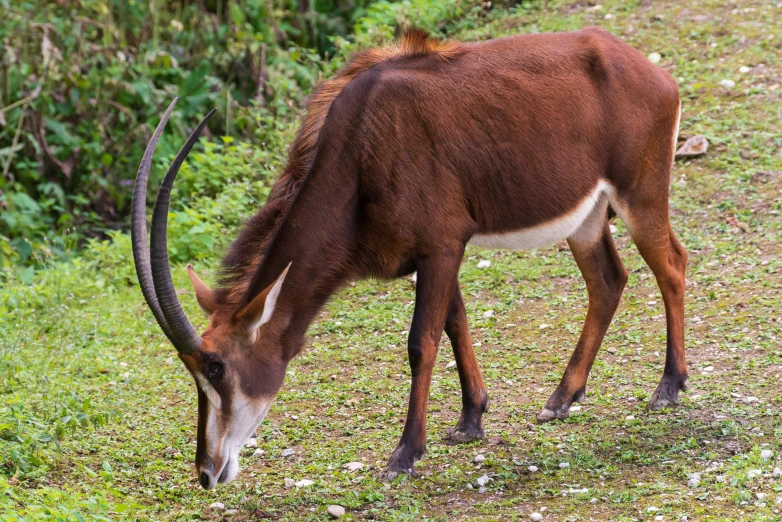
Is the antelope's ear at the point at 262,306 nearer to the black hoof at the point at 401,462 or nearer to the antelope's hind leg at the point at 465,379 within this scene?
the black hoof at the point at 401,462

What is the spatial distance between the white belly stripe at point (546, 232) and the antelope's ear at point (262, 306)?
128 cm

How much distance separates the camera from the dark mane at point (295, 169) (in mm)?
5316

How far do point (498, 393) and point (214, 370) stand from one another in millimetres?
2286

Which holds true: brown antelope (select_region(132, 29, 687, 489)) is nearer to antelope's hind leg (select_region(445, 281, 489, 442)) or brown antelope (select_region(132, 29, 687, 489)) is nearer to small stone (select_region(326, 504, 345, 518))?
antelope's hind leg (select_region(445, 281, 489, 442))

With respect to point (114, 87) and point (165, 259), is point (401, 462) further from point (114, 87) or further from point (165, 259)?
point (114, 87)

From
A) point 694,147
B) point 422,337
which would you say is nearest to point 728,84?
point 694,147

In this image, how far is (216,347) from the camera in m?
5.00

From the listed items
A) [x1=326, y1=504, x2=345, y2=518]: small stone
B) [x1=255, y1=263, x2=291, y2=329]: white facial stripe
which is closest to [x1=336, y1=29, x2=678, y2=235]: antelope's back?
[x1=255, y1=263, x2=291, y2=329]: white facial stripe

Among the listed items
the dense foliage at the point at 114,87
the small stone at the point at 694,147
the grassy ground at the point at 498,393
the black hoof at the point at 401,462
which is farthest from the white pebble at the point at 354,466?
the dense foliage at the point at 114,87

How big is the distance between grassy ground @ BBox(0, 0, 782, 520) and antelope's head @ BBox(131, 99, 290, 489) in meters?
0.45

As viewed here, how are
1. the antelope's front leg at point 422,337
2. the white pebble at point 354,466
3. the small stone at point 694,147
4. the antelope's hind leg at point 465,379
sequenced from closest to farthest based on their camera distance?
the antelope's front leg at point 422,337
the white pebble at point 354,466
the antelope's hind leg at point 465,379
the small stone at point 694,147

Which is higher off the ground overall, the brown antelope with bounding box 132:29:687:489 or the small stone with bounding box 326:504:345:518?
the brown antelope with bounding box 132:29:687:489

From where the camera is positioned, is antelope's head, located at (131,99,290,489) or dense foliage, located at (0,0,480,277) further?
dense foliage, located at (0,0,480,277)

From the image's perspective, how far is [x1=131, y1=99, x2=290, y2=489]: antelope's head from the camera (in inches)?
188
